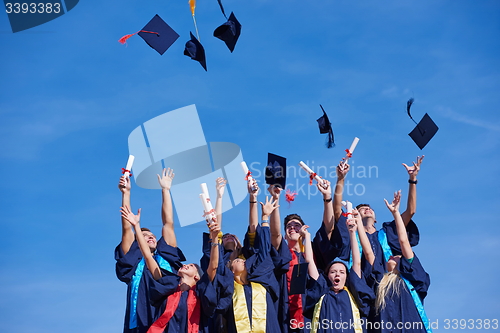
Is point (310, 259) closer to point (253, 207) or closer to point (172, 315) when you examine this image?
point (253, 207)

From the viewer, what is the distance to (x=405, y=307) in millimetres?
6812

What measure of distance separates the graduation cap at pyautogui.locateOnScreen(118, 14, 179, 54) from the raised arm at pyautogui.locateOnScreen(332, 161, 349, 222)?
2.84 metres

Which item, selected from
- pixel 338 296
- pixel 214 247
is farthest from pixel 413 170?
pixel 214 247

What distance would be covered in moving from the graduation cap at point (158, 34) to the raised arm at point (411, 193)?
11.1ft

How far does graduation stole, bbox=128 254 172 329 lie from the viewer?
6.95 m

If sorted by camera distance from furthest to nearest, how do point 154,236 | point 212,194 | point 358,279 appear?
point 212,194 < point 154,236 < point 358,279

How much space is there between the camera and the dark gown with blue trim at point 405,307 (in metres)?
6.73

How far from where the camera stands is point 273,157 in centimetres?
780

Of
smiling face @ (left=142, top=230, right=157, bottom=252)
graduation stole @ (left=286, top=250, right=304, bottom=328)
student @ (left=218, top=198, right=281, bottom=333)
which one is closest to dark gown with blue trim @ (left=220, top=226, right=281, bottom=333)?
student @ (left=218, top=198, right=281, bottom=333)

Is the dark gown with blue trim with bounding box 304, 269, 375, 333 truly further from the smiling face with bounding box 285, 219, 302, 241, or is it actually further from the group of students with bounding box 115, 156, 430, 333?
the smiling face with bounding box 285, 219, 302, 241

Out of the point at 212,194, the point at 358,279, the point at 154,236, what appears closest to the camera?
the point at 358,279

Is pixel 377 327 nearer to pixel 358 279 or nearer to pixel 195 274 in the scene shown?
pixel 358 279

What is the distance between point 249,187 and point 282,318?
1.39m

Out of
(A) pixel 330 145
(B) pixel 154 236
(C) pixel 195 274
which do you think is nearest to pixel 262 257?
(C) pixel 195 274
